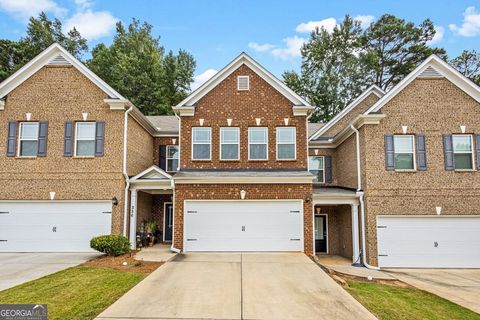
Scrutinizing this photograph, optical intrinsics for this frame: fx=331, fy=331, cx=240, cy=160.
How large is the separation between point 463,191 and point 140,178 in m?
13.9

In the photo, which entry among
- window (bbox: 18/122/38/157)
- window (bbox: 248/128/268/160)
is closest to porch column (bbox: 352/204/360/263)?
window (bbox: 248/128/268/160)

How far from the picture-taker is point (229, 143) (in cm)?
1509

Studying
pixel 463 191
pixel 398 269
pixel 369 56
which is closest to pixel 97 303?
pixel 398 269

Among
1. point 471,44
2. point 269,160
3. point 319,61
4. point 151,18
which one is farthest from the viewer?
point 151,18

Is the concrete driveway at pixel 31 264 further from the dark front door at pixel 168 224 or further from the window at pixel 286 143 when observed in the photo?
the window at pixel 286 143

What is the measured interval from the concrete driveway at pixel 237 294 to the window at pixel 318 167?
7.33 m

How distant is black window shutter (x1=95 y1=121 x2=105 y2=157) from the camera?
14.5 m

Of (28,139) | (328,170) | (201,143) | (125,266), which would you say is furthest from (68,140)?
(328,170)

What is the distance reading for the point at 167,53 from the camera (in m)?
36.7

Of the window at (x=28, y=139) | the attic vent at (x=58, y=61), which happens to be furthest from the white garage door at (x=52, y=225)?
the attic vent at (x=58, y=61)

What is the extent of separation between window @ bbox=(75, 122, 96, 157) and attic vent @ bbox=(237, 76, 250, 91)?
6.74 m

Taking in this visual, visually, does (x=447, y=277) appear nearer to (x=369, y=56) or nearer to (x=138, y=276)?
(x=138, y=276)

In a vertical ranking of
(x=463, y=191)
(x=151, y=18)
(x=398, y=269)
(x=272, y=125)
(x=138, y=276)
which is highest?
(x=151, y=18)

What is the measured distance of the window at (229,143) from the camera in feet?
49.3
